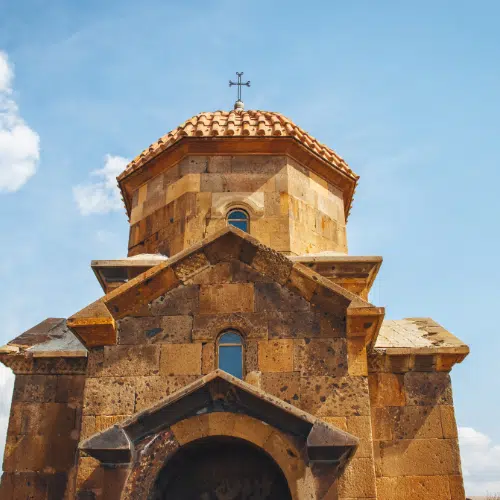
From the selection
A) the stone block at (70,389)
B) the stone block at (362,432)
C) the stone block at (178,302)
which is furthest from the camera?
the stone block at (70,389)

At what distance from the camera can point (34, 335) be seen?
7164 mm

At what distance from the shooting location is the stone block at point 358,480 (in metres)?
5.33

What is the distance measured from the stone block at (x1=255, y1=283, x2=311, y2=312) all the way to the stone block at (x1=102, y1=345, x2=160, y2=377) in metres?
1.08

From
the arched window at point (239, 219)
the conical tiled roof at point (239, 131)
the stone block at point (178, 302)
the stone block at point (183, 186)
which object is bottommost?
the stone block at point (178, 302)

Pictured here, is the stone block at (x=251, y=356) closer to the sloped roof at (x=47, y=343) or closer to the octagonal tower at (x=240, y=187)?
the sloped roof at (x=47, y=343)

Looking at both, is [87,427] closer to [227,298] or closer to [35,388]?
[35,388]

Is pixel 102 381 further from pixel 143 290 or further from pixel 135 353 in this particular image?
pixel 143 290

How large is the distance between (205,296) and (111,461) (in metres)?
1.76

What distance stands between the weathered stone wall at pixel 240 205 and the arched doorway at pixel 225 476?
277 cm

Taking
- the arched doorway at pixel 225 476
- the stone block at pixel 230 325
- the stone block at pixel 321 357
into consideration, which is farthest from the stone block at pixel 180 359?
the stone block at pixel 321 357

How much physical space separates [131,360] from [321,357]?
1786mm

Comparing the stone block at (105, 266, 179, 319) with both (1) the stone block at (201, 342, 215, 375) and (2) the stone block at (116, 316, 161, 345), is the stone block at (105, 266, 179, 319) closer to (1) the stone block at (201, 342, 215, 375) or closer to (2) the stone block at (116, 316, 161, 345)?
(2) the stone block at (116, 316, 161, 345)

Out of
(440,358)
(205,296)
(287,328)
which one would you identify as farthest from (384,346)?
(205,296)

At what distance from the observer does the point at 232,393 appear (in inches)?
207
